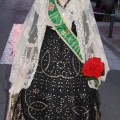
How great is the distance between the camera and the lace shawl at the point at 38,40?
149 inches

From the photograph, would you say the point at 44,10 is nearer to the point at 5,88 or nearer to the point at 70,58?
the point at 70,58

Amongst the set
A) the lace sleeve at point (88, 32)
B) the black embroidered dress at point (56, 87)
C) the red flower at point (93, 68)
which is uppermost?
the lace sleeve at point (88, 32)

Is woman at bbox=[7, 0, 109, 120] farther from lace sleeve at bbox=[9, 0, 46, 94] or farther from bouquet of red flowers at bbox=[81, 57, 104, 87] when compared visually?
bouquet of red flowers at bbox=[81, 57, 104, 87]

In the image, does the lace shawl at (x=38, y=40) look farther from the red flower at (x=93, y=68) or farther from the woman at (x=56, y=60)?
the red flower at (x=93, y=68)

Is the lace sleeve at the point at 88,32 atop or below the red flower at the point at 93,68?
atop

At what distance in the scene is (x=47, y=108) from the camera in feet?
12.5

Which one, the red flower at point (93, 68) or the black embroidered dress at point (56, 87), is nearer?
the red flower at point (93, 68)

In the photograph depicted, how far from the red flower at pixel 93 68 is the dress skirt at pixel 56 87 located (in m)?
0.20

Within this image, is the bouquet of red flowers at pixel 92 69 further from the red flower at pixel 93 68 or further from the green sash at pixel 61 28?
the green sash at pixel 61 28

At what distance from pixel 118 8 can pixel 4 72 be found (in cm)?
1845

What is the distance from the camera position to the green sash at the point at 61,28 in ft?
12.3

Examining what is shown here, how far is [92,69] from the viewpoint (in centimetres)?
358

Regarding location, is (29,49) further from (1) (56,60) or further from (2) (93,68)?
(2) (93,68)

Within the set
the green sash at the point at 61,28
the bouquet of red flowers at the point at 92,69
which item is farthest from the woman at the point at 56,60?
the bouquet of red flowers at the point at 92,69
